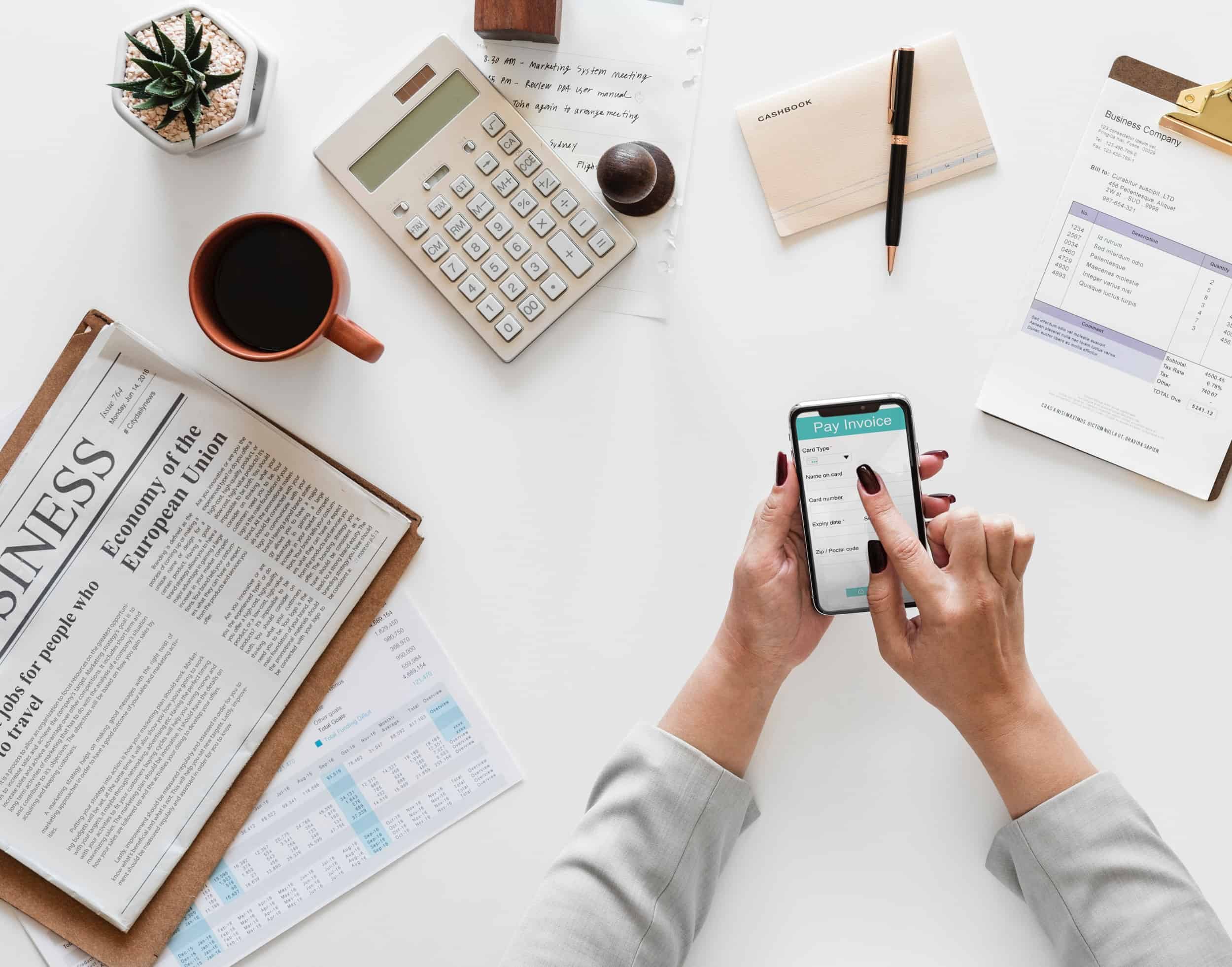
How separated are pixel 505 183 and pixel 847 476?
381mm

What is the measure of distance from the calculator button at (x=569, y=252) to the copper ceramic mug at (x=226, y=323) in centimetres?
17

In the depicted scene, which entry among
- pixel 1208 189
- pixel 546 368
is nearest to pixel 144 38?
pixel 546 368

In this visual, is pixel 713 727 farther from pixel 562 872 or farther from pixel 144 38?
pixel 144 38

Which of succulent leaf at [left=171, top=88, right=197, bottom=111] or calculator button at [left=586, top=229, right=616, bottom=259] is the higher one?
succulent leaf at [left=171, top=88, right=197, bottom=111]

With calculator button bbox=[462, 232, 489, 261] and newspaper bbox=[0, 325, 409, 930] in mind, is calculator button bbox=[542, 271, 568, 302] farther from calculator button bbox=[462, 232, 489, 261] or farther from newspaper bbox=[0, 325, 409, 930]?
newspaper bbox=[0, 325, 409, 930]

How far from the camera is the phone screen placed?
26.2 inches

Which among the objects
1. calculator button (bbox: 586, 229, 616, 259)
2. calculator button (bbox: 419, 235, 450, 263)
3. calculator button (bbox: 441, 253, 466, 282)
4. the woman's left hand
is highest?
calculator button (bbox: 586, 229, 616, 259)

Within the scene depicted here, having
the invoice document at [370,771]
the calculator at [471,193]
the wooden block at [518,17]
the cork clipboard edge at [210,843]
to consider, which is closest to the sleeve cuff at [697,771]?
the invoice document at [370,771]

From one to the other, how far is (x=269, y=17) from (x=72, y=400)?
0.38 m

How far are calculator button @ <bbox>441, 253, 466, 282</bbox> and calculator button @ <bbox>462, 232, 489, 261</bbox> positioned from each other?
0.4 inches

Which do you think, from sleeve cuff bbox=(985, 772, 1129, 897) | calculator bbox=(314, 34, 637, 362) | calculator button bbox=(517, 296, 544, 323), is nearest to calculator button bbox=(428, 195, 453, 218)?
calculator bbox=(314, 34, 637, 362)

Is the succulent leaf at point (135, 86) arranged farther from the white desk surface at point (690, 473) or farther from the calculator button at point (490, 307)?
the calculator button at point (490, 307)

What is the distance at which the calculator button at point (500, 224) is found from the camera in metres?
0.72

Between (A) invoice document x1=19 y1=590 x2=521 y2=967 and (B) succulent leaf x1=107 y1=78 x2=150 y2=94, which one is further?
(A) invoice document x1=19 y1=590 x2=521 y2=967
